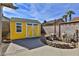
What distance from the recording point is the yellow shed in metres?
1.68

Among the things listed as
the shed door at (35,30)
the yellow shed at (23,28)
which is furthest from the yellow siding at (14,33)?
the shed door at (35,30)

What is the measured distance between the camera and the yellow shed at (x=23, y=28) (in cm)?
168

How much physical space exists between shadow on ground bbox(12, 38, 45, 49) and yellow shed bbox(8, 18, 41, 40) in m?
0.04

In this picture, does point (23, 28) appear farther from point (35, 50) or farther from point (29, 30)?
point (35, 50)

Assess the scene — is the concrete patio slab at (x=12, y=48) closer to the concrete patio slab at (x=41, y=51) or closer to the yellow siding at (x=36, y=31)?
the concrete patio slab at (x=41, y=51)

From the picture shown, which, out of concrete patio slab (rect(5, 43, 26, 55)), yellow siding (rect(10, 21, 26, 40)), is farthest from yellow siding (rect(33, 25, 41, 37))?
concrete patio slab (rect(5, 43, 26, 55))

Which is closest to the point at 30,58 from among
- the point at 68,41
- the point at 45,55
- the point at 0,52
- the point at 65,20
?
the point at 45,55

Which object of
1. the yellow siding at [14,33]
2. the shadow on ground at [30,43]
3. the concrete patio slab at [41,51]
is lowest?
the concrete patio slab at [41,51]

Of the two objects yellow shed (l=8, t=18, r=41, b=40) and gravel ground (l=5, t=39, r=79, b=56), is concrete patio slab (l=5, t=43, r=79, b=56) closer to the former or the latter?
gravel ground (l=5, t=39, r=79, b=56)

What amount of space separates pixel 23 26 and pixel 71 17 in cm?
52

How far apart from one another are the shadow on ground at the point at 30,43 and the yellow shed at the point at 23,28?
42 millimetres

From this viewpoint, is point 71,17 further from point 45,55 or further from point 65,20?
point 45,55

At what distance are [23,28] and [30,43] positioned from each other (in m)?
0.18

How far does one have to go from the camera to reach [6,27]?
1.67m
